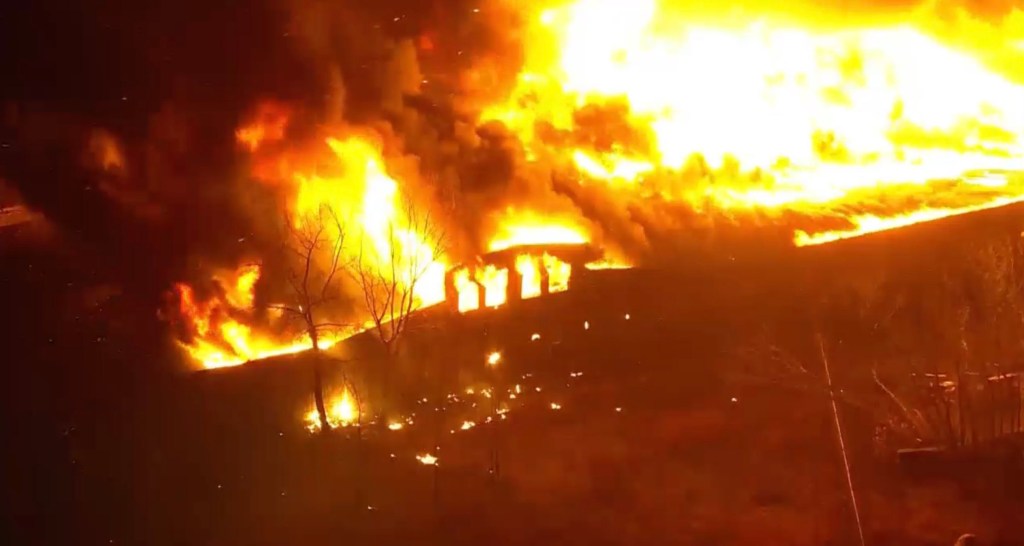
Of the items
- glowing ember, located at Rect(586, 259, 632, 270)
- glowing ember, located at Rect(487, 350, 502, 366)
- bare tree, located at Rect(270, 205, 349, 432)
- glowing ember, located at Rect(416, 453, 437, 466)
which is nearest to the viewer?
glowing ember, located at Rect(416, 453, 437, 466)

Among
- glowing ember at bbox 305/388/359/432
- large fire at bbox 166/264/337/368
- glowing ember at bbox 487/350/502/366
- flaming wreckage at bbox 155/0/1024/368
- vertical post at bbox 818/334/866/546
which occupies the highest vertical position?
flaming wreckage at bbox 155/0/1024/368

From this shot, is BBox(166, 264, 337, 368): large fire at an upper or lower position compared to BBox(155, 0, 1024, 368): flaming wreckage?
lower

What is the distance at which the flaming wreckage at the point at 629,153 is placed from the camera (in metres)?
21.3

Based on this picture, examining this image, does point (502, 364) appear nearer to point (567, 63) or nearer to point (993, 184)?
point (567, 63)

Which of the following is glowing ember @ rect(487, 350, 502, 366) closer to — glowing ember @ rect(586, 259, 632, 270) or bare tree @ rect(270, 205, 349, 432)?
glowing ember @ rect(586, 259, 632, 270)

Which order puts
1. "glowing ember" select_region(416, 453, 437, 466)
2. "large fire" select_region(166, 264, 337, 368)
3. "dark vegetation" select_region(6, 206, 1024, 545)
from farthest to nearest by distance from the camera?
"large fire" select_region(166, 264, 337, 368) → "glowing ember" select_region(416, 453, 437, 466) → "dark vegetation" select_region(6, 206, 1024, 545)

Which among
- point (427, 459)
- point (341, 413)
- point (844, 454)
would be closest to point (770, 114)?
point (844, 454)

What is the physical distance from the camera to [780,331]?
1964 cm

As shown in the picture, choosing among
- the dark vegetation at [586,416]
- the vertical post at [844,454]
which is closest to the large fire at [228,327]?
the dark vegetation at [586,416]

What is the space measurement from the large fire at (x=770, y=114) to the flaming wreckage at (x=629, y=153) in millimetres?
45

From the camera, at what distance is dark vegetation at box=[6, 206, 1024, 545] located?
14742mm

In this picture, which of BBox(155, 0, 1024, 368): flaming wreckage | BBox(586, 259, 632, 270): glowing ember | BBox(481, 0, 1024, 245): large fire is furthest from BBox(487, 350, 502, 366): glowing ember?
BBox(481, 0, 1024, 245): large fire

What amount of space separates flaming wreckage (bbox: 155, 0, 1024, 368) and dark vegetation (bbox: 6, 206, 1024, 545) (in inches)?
60.3

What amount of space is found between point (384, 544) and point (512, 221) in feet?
37.9
